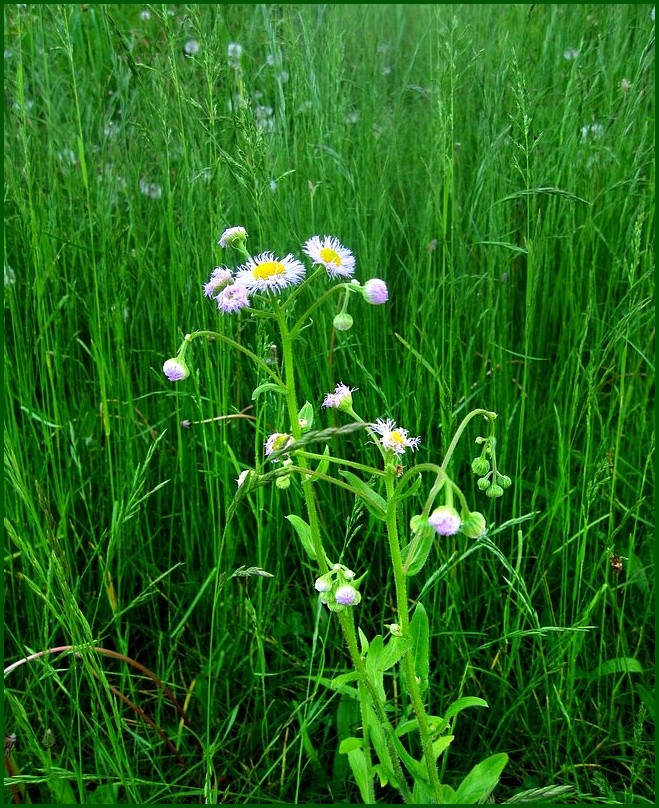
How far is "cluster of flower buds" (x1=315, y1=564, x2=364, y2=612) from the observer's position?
960 millimetres

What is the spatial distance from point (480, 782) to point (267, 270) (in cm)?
77

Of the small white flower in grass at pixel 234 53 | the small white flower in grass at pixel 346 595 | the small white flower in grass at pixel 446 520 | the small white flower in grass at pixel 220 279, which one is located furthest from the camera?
the small white flower in grass at pixel 234 53

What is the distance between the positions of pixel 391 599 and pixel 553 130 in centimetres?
113

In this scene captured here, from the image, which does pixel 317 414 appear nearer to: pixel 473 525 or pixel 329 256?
pixel 329 256

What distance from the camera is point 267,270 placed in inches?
40.7

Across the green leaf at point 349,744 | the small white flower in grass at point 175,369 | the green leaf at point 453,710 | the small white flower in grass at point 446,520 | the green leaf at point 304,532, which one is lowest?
the green leaf at point 349,744

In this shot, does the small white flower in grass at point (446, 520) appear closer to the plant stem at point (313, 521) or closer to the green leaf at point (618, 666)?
the plant stem at point (313, 521)

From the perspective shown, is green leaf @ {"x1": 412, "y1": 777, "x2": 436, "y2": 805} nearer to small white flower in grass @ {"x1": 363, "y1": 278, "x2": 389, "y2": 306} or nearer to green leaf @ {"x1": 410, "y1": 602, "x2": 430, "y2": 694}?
green leaf @ {"x1": 410, "y1": 602, "x2": 430, "y2": 694}

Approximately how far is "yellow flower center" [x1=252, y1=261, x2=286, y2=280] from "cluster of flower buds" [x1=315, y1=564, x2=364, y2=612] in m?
0.39

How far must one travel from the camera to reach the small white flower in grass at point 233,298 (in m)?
1.01

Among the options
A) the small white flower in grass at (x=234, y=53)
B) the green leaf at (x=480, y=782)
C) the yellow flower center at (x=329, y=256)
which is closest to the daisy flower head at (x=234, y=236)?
the yellow flower center at (x=329, y=256)

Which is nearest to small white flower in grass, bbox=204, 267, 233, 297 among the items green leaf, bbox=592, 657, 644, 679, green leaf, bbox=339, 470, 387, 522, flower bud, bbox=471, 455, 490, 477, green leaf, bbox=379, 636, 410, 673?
green leaf, bbox=339, 470, 387, 522

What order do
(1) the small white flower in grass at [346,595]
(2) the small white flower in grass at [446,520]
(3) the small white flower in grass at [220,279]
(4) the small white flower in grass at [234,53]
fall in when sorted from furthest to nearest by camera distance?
1. (4) the small white flower in grass at [234,53]
2. (3) the small white flower in grass at [220,279]
3. (1) the small white flower in grass at [346,595]
4. (2) the small white flower in grass at [446,520]

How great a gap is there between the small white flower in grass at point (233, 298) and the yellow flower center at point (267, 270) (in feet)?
0.10
